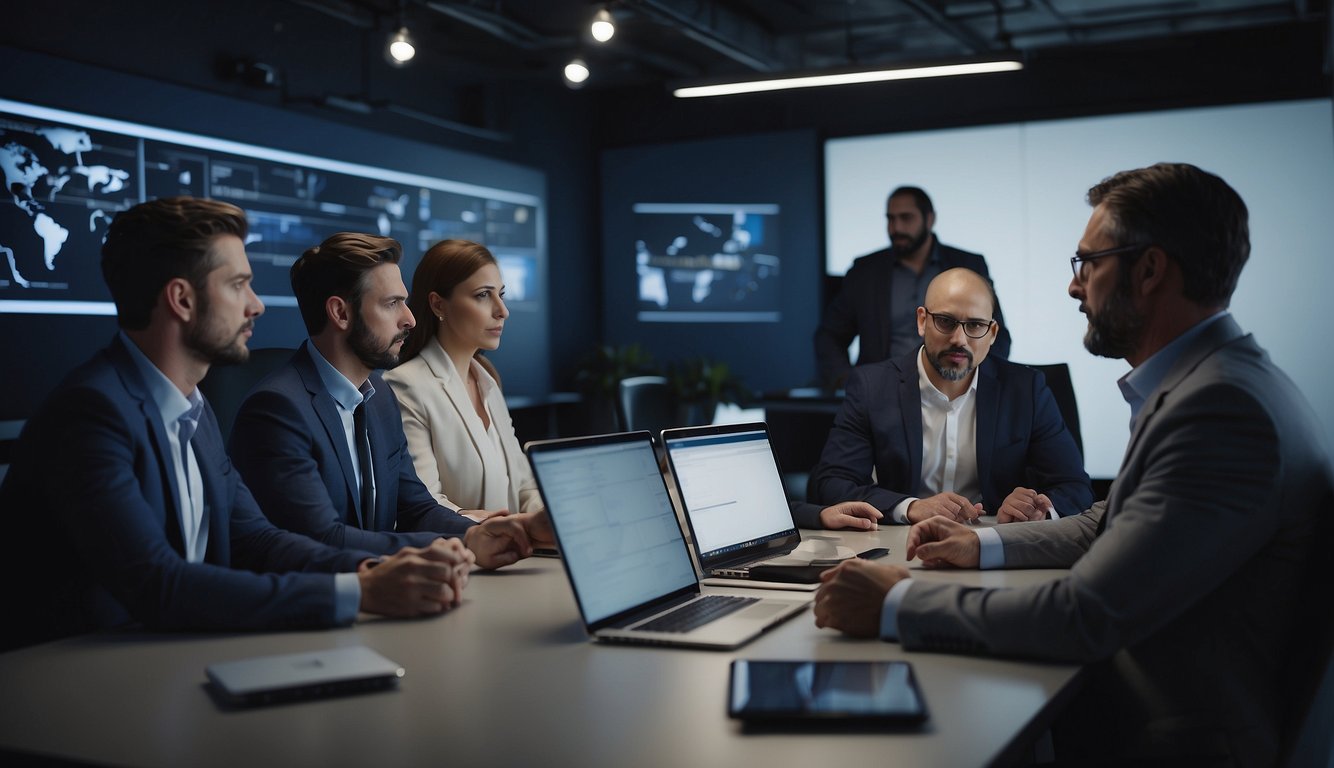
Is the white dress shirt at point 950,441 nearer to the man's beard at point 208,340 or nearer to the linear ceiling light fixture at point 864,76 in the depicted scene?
the man's beard at point 208,340

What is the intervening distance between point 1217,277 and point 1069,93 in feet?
22.0

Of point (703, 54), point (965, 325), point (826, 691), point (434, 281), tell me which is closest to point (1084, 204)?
point (703, 54)

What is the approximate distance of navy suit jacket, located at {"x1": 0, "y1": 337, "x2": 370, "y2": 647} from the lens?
5.39 feet

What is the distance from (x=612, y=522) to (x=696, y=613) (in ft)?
0.65

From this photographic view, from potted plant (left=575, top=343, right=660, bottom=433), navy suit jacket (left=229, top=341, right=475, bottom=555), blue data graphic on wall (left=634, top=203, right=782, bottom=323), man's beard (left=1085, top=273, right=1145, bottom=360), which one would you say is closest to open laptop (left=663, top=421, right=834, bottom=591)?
navy suit jacket (left=229, top=341, right=475, bottom=555)

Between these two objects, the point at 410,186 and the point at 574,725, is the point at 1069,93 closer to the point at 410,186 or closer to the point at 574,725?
the point at 410,186

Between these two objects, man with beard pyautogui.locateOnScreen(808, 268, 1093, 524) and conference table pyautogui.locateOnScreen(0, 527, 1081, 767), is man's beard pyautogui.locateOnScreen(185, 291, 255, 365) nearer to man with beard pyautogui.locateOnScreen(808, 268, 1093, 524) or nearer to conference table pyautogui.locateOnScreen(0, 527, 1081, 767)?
conference table pyautogui.locateOnScreen(0, 527, 1081, 767)

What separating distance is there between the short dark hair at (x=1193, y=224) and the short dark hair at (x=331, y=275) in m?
1.59

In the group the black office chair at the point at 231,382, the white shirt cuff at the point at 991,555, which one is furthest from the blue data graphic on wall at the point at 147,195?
the white shirt cuff at the point at 991,555

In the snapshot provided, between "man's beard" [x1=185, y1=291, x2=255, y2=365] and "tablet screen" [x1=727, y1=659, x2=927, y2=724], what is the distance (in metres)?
1.06

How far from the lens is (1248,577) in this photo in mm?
1513

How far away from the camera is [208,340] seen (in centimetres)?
189

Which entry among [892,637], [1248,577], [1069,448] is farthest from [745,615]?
[1069,448]

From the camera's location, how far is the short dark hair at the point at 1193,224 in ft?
5.33
